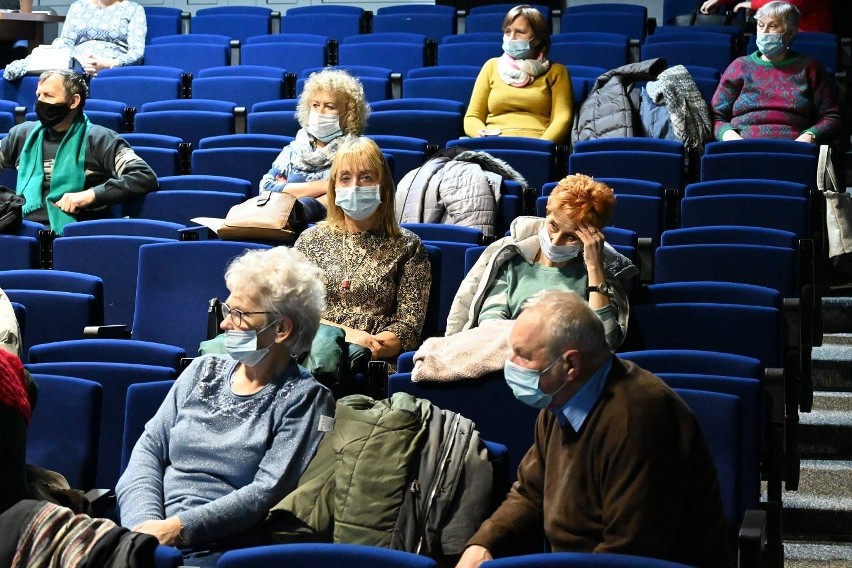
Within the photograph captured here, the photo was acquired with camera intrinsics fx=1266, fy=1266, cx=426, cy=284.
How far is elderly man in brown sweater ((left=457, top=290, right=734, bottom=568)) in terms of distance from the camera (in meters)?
1.92

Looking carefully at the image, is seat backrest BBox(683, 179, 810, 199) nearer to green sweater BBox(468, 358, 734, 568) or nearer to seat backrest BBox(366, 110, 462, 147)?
seat backrest BBox(366, 110, 462, 147)

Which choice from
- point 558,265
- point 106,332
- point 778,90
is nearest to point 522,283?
point 558,265

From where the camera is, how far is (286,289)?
7.74 ft

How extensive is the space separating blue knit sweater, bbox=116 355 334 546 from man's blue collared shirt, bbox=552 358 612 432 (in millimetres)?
467

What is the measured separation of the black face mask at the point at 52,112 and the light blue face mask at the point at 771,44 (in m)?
Answer: 2.51

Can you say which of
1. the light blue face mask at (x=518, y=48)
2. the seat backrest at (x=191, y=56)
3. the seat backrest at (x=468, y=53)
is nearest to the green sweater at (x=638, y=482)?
the light blue face mask at (x=518, y=48)

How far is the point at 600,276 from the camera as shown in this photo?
2848 millimetres

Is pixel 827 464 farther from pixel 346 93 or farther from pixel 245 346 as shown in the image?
pixel 346 93

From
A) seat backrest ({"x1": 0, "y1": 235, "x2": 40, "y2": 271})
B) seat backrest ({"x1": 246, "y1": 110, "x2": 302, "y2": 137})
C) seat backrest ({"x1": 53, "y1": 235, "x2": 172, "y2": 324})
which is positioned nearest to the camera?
seat backrest ({"x1": 53, "y1": 235, "x2": 172, "y2": 324})

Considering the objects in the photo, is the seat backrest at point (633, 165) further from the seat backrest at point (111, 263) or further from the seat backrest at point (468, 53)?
the seat backrest at point (468, 53)

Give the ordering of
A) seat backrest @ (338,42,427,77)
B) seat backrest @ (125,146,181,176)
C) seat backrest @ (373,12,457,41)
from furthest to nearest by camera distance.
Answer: seat backrest @ (373,12,457,41)
seat backrest @ (338,42,427,77)
seat backrest @ (125,146,181,176)

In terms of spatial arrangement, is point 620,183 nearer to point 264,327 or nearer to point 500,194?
point 500,194

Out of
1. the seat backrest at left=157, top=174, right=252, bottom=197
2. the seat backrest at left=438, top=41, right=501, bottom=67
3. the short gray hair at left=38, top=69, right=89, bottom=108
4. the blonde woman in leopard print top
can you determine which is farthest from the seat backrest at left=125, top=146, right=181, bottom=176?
the seat backrest at left=438, top=41, right=501, bottom=67

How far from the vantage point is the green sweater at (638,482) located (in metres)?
1.91
